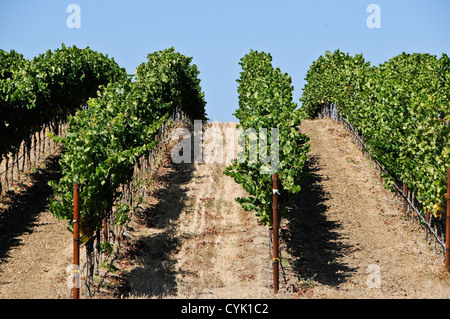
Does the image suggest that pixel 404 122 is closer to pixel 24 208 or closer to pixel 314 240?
pixel 314 240

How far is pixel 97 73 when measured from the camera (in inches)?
1777

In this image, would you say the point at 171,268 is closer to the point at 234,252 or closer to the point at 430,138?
the point at 234,252

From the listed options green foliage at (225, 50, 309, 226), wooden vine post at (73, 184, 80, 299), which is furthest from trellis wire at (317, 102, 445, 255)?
wooden vine post at (73, 184, 80, 299)

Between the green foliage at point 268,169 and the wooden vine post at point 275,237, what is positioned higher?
the green foliage at point 268,169

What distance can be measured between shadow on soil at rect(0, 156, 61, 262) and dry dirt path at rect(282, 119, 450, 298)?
11.5m

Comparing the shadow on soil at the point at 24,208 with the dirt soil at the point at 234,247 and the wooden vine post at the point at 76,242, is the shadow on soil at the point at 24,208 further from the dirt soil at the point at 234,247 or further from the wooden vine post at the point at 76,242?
the wooden vine post at the point at 76,242

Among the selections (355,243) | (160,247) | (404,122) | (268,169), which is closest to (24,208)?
(160,247)

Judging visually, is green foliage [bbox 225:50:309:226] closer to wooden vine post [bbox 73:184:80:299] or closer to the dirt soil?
the dirt soil

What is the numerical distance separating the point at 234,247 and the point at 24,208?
11025mm

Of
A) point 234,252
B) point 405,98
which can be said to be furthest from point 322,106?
point 234,252

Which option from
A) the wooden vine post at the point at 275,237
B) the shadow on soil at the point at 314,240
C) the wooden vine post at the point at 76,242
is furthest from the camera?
the shadow on soil at the point at 314,240

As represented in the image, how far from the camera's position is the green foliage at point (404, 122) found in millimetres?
22344

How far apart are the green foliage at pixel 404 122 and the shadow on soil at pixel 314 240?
363 cm

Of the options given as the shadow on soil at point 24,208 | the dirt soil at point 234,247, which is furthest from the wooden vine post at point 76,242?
the shadow on soil at point 24,208
